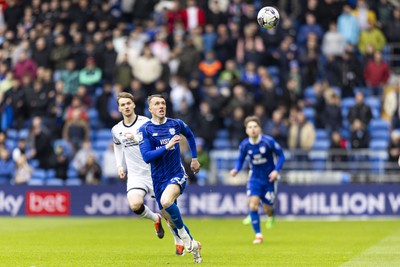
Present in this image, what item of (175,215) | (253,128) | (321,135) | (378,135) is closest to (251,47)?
(321,135)

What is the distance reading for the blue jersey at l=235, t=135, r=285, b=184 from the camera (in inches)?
798

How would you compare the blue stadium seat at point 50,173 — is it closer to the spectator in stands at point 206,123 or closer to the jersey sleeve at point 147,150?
the spectator in stands at point 206,123

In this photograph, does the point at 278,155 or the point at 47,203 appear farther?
the point at 47,203

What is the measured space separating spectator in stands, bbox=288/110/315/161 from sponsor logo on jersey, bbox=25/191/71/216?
6.51 metres

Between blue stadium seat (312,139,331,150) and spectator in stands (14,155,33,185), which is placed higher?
blue stadium seat (312,139,331,150)

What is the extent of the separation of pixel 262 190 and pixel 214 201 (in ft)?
29.1

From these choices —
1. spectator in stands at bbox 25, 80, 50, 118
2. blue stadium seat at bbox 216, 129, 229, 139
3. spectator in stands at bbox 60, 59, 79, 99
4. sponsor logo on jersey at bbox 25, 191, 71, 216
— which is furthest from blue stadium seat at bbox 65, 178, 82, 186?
blue stadium seat at bbox 216, 129, 229, 139

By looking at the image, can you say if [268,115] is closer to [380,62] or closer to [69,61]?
[380,62]

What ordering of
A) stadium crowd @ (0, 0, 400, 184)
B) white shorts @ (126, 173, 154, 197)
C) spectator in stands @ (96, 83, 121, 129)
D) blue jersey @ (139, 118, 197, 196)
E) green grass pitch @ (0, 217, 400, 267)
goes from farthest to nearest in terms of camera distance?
spectator in stands @ (96, 83, 121, 129) → stadium crowd @ (0, 0, 400, 184) → white shorts @ (126, 173, 154, 197) → blue jersey @ (139, 118, 197, 196) → green grass pitch @ (0, 217, 400, 267)

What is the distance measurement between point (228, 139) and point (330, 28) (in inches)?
184

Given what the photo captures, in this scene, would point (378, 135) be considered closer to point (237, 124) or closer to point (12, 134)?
point (237, 124)

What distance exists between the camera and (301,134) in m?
28.9

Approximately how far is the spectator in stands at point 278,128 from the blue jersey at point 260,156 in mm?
8337

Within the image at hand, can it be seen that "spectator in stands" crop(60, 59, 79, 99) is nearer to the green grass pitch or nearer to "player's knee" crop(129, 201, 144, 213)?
the green grass pitch
